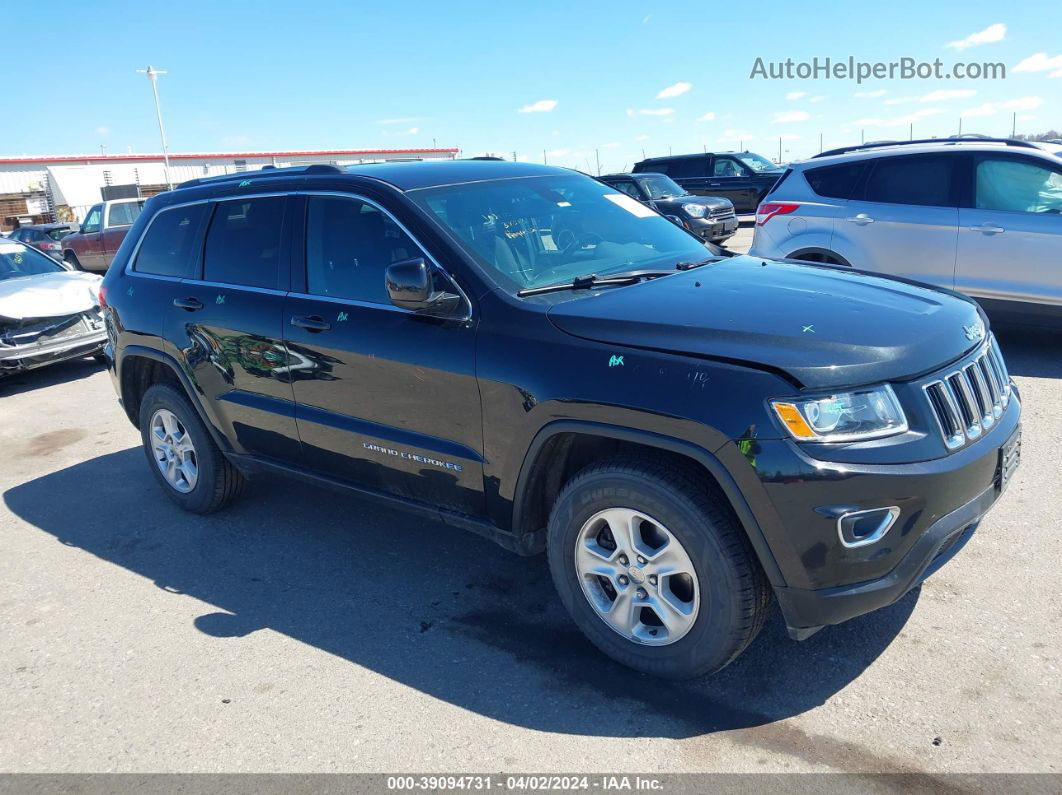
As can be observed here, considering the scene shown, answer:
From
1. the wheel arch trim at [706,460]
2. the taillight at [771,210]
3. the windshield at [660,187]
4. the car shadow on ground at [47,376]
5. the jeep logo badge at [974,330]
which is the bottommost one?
the car shadow on ground at [47,376]

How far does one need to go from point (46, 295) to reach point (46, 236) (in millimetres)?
14280

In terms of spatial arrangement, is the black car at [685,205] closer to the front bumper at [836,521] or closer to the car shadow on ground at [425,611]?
the car shadow on ground at [425,611]

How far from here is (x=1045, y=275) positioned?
675 cm

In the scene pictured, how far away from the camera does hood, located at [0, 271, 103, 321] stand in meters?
8.95

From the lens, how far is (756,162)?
21812 millimetres

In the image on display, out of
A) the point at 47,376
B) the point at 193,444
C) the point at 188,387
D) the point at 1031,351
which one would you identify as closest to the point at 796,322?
the point at 188,387

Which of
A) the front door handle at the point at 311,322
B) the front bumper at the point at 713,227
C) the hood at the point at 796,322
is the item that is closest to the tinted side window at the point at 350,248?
the front door handle at the point at 311,322

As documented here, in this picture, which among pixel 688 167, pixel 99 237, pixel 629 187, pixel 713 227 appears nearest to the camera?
pixel 713 227

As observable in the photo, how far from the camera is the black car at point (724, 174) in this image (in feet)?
69.3

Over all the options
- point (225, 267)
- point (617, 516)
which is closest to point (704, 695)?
point (617, 516)

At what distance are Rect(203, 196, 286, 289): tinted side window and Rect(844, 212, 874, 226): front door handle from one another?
5.38m

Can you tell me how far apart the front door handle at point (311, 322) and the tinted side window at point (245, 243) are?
32cm

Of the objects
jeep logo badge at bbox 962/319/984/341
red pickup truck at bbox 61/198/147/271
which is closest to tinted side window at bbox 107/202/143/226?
red pickup truck at bbox 61/198/147/271

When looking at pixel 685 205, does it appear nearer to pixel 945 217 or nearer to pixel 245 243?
pixel 945 217
